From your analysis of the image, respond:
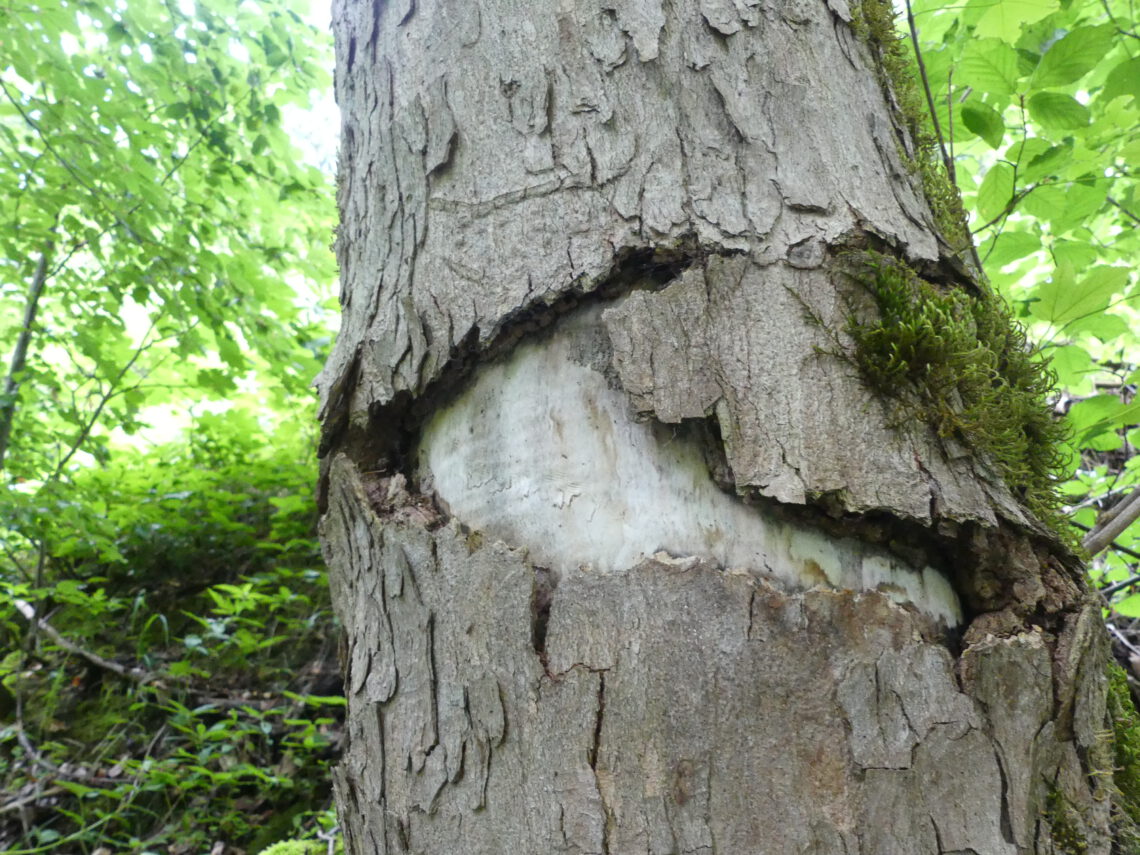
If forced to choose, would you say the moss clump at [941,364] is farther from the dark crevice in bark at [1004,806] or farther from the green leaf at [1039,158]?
the green leaf at [1039,158]

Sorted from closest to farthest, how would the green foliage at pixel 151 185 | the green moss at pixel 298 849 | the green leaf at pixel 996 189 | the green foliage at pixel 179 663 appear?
the green leaf at pixel 996 189
the green moss at pixel 298 849
the green foliage at pixel 179 663
the green foliage at pixel 151 185

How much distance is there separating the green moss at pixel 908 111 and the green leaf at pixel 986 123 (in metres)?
0.27

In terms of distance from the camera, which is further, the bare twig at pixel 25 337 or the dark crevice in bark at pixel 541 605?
the bare twig at pixel 25 337

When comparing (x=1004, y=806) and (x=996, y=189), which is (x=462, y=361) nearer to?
(x=1004, y=806)

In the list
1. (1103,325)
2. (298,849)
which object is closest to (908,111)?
(1103,325)

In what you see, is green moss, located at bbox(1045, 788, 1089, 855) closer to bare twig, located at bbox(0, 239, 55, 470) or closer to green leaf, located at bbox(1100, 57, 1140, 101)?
green leaf, located at bbox(1100, 57, 1140, 101)

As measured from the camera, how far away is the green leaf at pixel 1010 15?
1.47m

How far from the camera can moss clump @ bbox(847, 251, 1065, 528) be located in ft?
3.06

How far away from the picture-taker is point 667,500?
925 millimetres

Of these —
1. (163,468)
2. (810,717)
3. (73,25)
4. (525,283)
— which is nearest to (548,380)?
(525,283)

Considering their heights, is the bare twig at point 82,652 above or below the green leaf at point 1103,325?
below

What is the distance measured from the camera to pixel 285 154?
4426 mm

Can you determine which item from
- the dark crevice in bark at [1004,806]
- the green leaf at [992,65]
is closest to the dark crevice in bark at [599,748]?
the dark crevice in bark at [1004,806]

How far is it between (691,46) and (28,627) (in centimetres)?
510
